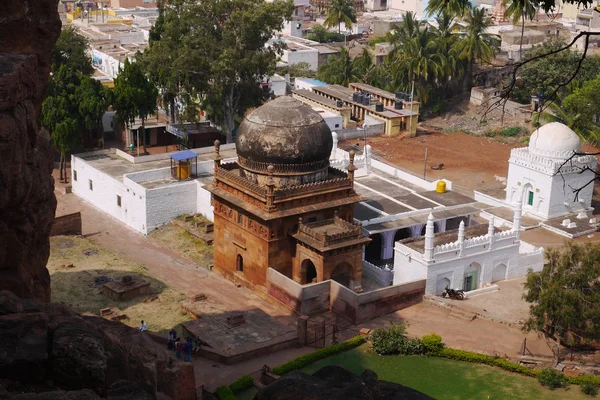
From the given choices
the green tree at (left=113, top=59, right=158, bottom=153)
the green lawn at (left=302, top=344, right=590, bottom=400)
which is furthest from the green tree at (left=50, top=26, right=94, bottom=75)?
the green lawn at (left=302, top=344, right=590, bottom=400)

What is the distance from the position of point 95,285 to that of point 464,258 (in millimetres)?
16123

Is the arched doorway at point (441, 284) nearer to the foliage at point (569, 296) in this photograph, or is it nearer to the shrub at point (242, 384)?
the foliage at point (569, 296)

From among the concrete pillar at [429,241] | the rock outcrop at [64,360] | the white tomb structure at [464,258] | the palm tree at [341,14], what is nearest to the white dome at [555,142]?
the white tomb structure at [464,258]

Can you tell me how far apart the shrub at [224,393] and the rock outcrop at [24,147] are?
694cm

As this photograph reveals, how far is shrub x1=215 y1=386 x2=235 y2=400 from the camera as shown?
29.7m

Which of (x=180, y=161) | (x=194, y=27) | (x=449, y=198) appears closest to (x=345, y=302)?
(x=449, y=198)

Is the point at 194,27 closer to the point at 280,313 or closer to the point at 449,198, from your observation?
the point at 449,198

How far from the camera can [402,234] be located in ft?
141

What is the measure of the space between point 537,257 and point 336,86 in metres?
36.2

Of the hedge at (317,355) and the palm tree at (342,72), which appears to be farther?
the palm tree at (342,72)

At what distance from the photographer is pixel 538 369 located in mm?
32500

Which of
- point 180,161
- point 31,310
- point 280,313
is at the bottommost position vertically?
point 280,313

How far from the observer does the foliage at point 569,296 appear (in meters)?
31.5

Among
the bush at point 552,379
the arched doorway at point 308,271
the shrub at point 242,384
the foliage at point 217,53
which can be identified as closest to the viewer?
the shrub at point 242,384
